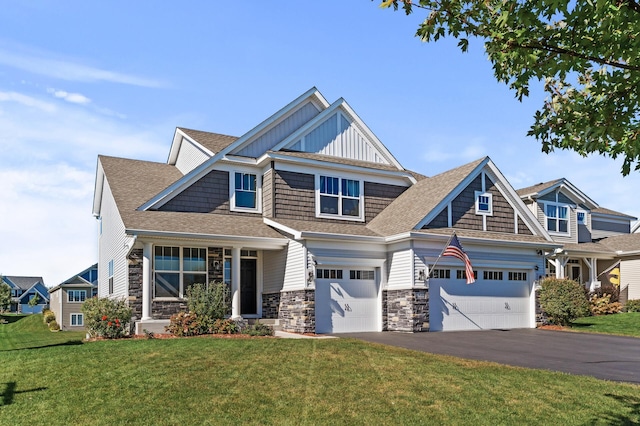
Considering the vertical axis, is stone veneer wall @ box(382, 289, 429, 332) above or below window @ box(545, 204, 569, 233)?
below

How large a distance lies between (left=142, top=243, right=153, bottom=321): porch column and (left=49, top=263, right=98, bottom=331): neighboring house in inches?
1184

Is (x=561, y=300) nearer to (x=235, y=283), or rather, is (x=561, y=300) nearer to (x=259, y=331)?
(x=259, y=331)

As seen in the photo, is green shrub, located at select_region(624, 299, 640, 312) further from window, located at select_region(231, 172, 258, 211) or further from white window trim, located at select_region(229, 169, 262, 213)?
window, located at select_region(231, 172, 258, 211)

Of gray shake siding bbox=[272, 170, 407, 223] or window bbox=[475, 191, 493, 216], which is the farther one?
window bbox=[475, 191, 493, 216]

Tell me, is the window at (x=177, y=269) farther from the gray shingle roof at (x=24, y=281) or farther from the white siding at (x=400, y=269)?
the gray shingle roof at (x=24, y=281)

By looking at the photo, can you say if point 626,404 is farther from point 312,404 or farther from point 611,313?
point 611,313

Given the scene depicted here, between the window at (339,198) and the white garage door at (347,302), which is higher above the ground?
the window at (339,198)

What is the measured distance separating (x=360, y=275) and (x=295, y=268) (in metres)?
2.45

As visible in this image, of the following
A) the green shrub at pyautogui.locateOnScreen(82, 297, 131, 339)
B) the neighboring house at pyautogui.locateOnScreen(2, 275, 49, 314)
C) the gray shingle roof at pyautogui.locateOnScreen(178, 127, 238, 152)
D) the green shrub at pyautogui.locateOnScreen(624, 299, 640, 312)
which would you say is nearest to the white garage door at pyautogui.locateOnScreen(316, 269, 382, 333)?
the green shrub at pyautogui.locateOnScreen(82, 297, 131, 339)

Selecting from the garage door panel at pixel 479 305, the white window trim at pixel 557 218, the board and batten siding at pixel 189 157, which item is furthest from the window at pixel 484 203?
the board and batten siding at pixel 189 157

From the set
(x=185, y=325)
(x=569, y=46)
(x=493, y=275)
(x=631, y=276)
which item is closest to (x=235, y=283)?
(x=185, y=325)

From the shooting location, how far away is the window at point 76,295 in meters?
47.0

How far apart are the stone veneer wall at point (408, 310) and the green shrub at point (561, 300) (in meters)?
5.70

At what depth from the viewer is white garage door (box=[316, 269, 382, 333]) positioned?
1942 cm
